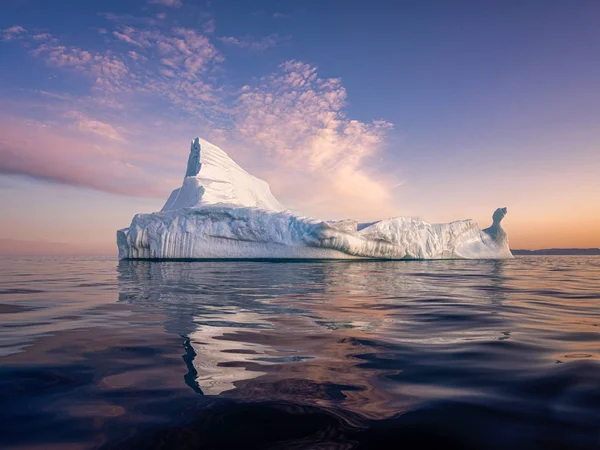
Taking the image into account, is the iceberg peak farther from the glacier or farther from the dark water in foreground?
the dark water in foreground

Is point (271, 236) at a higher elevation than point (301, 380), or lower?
higher

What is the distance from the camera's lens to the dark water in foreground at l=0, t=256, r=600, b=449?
1.66m

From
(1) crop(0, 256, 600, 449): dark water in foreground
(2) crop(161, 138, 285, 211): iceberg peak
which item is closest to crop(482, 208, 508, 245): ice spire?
(2) crop(161, 138, 285, 211): iceberg peak

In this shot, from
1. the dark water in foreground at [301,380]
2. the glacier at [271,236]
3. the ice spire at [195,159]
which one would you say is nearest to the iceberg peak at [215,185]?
the ice spire at [195,159]

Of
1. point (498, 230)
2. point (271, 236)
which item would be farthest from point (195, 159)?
point (498, 230)

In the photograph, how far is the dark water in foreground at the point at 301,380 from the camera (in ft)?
5.43

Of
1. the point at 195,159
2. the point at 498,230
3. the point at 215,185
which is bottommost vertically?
the point at 498,230

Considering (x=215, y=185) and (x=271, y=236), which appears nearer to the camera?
(x=271, y=236)

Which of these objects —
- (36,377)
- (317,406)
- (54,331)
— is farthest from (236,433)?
(54,331)

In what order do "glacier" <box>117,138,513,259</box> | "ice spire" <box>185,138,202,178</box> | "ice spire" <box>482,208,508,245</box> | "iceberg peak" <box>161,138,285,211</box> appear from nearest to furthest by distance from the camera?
"glacier" <box>117,138,513,259</box>
"ice spire" <box>482,208,508,245</box>
"iceberg peak" <box>161,138,285,211</box>
"ice spire" <box>185,138,202,178</box>

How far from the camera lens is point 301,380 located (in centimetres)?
236

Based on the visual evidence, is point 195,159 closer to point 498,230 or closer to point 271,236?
point 271,236

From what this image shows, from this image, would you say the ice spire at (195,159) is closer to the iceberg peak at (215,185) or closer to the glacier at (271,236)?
the iceberg peak at (215,185)

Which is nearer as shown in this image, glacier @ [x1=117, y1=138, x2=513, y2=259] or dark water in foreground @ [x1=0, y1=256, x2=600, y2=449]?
dark water in foreground @ [x1=0, y1=256, x2=600, y2=449]
